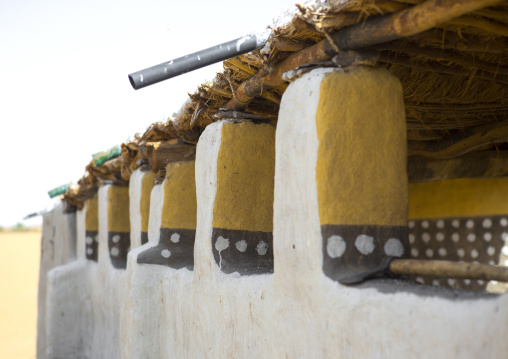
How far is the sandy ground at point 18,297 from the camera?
1494cm

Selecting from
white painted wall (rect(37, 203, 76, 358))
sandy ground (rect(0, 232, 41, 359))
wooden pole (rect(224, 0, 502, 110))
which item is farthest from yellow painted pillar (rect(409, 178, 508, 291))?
sandy ground (rect(0, 232, 41, 359))

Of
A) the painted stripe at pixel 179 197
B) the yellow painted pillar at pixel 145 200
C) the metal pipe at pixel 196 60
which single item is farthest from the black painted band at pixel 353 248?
the yellow painted pillar at pixel 145 200

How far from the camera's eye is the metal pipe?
108 inches

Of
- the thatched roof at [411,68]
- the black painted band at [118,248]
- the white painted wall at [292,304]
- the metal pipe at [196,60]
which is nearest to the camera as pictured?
the white painted wall at [292,304]

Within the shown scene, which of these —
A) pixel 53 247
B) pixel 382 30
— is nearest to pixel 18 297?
pixel 53 247

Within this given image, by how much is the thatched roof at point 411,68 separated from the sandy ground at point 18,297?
10.8 meters

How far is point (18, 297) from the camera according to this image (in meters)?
23.6

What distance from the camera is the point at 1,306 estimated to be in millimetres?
21609

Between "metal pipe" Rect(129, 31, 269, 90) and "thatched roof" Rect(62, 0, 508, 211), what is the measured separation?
89mm

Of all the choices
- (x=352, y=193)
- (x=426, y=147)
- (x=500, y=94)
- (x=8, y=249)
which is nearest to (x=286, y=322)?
(x=352, y=193)

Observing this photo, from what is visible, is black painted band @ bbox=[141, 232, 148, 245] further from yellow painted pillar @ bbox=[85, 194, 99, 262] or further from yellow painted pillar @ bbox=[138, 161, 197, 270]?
yellow painted pillar @ bbox=[85, 194, 99, 262]

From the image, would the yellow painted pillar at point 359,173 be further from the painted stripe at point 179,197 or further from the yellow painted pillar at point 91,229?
the yellow painted pillar at point 91,229

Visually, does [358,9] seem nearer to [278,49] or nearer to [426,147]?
[278,49]

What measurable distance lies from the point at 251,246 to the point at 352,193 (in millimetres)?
1231
